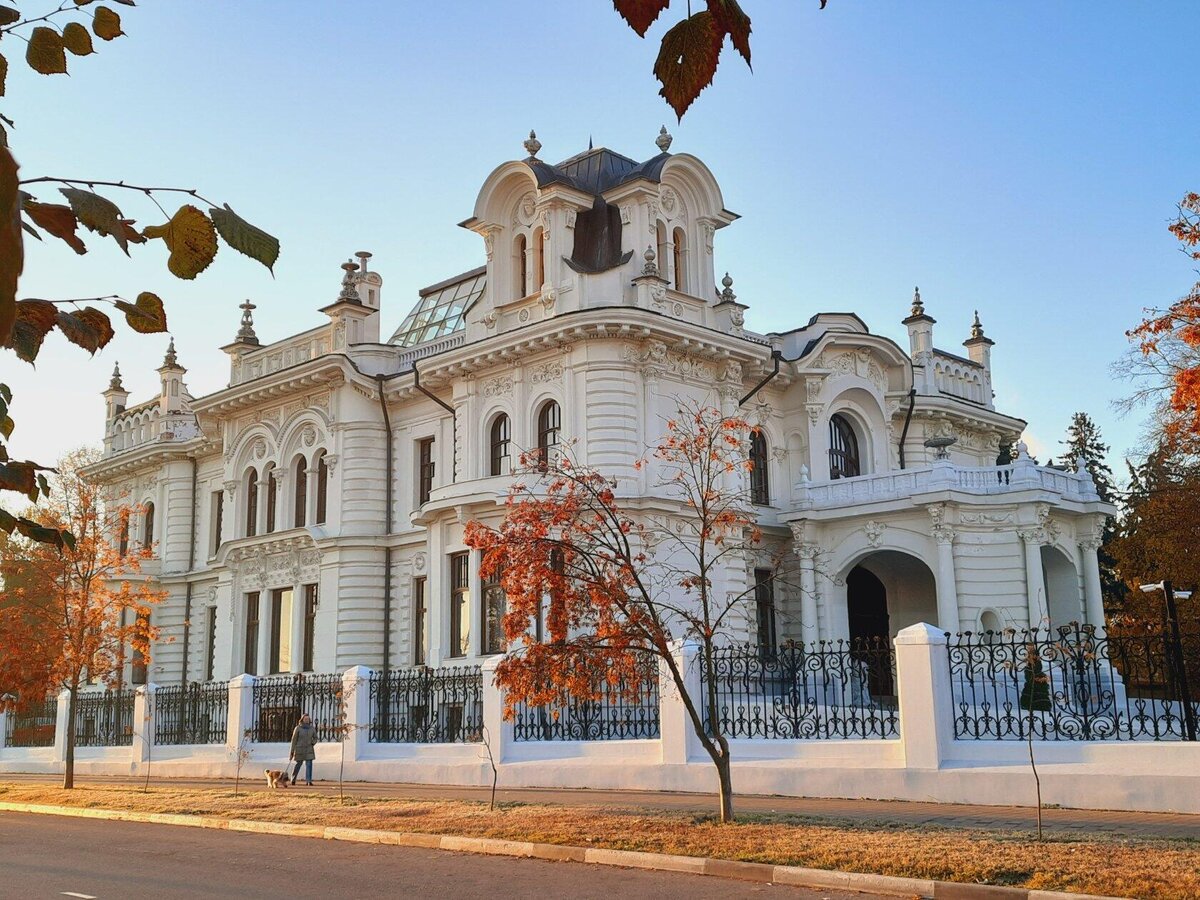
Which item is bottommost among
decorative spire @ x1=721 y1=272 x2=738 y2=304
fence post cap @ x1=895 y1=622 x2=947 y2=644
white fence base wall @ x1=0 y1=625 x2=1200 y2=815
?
white fence base wall @ x1=0 y1=625 x2=1200 y2=815

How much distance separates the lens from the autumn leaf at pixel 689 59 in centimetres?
226

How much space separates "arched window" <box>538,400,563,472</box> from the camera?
2912 cm

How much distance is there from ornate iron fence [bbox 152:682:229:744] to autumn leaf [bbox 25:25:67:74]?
79.3 ft

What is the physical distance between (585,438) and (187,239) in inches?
998

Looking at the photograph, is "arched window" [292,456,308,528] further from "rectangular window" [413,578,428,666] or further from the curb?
the curb

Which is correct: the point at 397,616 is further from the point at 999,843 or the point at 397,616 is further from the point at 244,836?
the point at 999,843

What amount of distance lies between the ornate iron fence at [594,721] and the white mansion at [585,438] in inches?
308

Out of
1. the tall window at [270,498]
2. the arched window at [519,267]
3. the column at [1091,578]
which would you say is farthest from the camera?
the tall window at [270,498]

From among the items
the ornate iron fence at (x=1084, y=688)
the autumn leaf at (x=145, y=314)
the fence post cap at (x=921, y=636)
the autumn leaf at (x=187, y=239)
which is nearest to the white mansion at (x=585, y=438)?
the fence post cap at (x=921, y=636)

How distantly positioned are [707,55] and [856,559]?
2868 centimetres

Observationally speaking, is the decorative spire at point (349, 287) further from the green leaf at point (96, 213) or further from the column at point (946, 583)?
the green leaf at point (96, 213)

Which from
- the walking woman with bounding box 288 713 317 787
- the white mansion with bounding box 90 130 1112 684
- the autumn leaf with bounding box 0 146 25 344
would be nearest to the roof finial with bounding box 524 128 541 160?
the white mansion with bounding box 90 130 1112 684

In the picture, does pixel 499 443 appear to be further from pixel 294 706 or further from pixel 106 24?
pixel 106 24

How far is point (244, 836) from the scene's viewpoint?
15.3m
